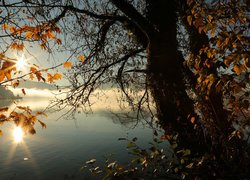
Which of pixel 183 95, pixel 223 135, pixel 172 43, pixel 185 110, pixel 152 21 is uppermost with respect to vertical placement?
pixel 152 21

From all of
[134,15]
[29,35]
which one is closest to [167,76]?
[134,15]

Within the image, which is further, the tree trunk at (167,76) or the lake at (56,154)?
the lake at (56,154)

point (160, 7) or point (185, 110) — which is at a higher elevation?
point (160, 7)

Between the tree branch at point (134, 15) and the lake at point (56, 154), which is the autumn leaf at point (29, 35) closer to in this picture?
the tree branch at point (134, 15)

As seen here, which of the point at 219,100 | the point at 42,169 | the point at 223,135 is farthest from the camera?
the point at 42,169

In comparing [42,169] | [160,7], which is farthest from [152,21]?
[42,169]

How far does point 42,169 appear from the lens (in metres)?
32.6

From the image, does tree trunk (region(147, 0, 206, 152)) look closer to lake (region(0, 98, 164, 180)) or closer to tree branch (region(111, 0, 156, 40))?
tree branch (region(111, 0, 156, 40))

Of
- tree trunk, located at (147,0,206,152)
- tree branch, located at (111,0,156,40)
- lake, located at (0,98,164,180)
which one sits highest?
tree branch, located at (111,0,156,40)

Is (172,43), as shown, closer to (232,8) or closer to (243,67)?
(232,8)

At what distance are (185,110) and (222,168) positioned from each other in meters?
1.56

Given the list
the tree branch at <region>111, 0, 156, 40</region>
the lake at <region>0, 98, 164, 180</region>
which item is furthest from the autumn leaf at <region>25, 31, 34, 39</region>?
the lake at <region>0, 98, 164, 180</region>

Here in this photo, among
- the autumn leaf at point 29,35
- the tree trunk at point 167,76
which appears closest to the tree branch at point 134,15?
the tree trunk at point 167,76

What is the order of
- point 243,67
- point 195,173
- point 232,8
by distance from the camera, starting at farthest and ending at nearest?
1. point 195,173
2. point 232,8
3. point 243,67
